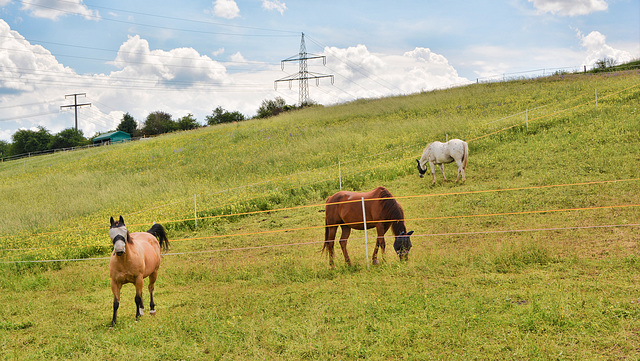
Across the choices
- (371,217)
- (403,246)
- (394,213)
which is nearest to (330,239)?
(371,217)

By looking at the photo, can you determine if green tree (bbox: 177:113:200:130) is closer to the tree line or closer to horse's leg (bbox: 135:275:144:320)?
the tree line

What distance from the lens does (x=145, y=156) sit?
114 feet

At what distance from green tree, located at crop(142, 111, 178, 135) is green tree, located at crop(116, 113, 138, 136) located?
6.13ft

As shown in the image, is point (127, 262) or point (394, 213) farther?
point (394, 213)

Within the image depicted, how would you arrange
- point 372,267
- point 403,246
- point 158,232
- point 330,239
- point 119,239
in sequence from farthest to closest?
point 330,239 < point 158,232 < point 403,246 < point 372,267 < point 119,239

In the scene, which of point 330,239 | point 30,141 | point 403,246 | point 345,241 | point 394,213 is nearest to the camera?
point 403,246

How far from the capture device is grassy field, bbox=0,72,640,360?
5434 mm

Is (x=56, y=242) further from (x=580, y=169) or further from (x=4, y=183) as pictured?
(x=4, y=183)

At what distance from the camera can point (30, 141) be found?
7000 cm

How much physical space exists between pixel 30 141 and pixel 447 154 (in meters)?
78.4

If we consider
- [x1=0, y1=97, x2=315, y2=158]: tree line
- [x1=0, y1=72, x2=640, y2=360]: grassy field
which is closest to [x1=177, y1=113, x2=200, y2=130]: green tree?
[x1=0, y1=97, x2=315, y2=158]: tree line

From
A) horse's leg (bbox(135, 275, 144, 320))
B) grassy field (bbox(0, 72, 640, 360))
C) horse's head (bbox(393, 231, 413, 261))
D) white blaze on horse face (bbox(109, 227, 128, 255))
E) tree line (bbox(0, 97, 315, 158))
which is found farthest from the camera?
tree line (bbox(0, 97, 315, 158))

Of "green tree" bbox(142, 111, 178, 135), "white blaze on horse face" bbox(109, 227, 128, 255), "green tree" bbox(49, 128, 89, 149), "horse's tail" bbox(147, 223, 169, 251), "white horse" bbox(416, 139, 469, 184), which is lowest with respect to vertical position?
"horse's tail" bbox(147, 223, 169, 251)

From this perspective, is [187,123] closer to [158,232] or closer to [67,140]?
[67,140]
